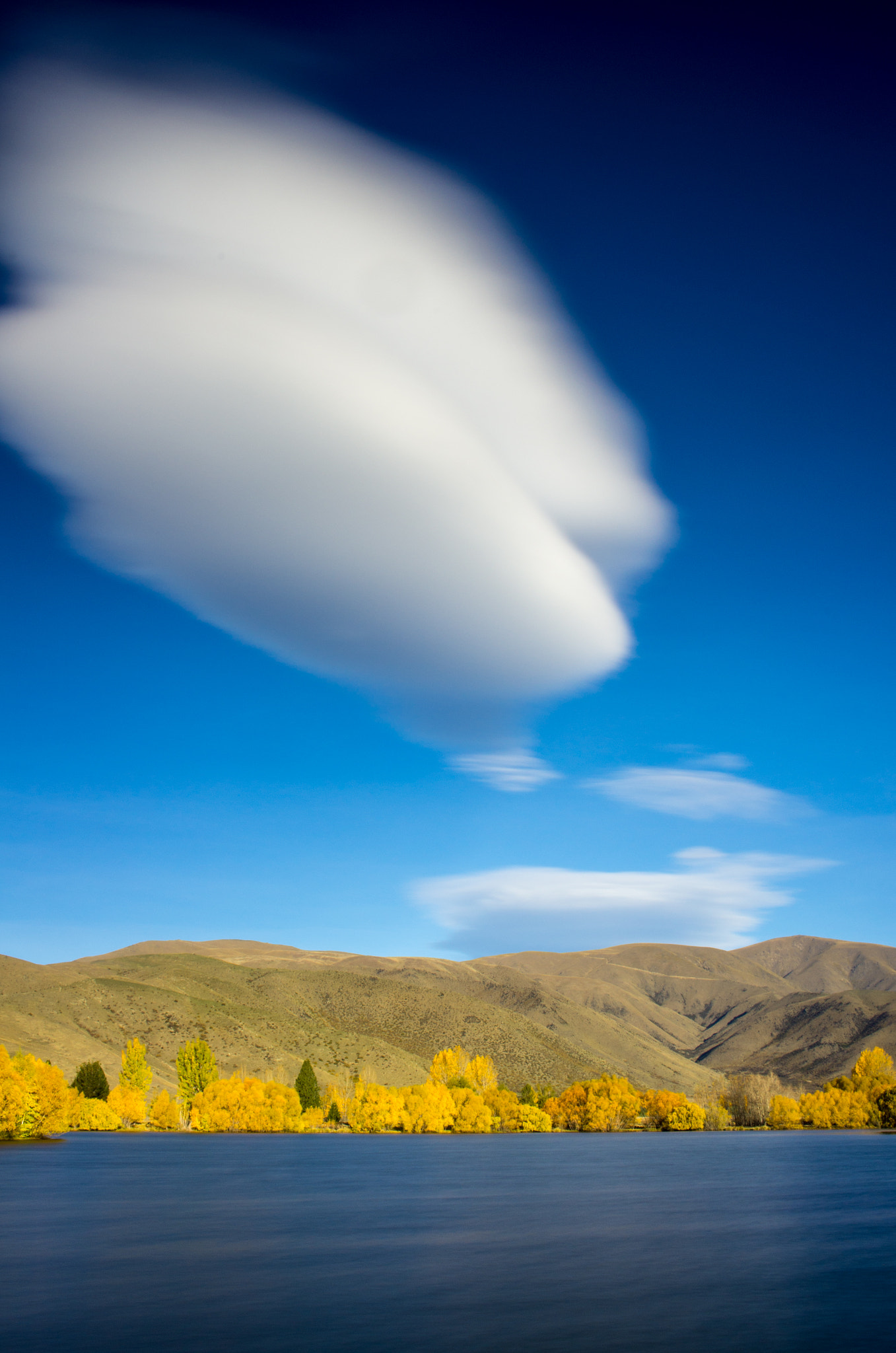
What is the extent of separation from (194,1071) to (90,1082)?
17594mm

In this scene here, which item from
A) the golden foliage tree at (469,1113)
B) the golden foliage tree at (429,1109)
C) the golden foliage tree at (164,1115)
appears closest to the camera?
the golden foliage tree at (164,1115)

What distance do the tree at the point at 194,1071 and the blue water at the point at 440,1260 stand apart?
8576 cm

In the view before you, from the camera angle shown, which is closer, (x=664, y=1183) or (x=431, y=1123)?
(x=664, y=1183)

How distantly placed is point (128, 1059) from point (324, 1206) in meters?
134

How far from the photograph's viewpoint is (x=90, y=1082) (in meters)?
187

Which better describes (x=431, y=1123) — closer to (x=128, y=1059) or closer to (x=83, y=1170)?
(x=128, y=1059)

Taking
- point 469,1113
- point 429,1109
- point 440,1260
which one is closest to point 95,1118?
point 429,1109

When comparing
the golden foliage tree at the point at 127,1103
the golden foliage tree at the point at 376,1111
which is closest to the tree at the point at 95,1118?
the golden foliage tree at the point at 127,1103

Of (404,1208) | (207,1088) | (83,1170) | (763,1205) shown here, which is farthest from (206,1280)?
(207,1088)

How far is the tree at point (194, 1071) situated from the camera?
188 metres

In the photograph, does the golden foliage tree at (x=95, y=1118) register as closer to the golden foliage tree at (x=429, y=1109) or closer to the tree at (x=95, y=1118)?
the tree at (x=95, y=1118)

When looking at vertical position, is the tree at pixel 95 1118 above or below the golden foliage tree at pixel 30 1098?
below

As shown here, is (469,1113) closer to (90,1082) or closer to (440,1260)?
(90,1082)

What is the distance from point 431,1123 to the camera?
192875mm
